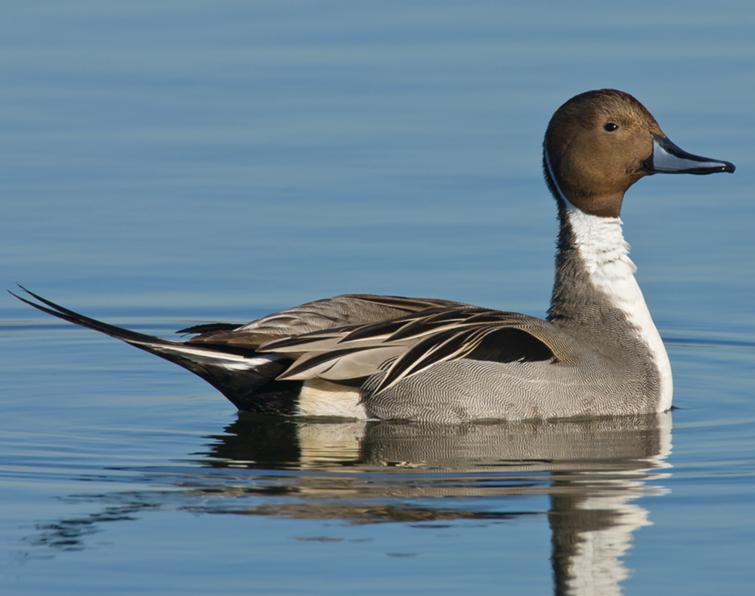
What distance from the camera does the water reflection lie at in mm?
8195

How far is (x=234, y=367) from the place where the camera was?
10.1m

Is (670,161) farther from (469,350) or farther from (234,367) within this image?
(234,367)

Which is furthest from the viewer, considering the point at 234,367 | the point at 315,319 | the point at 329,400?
the point at 315,319

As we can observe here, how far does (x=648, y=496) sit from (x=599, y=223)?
8.31ft

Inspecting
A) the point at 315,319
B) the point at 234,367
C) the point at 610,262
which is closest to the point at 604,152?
the point at 610,262

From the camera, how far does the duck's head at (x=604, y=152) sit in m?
10.8

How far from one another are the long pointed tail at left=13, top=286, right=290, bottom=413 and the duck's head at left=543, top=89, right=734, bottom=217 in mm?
2013

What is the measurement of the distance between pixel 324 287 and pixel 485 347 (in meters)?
2.41

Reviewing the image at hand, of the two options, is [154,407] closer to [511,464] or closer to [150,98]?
[511,464]

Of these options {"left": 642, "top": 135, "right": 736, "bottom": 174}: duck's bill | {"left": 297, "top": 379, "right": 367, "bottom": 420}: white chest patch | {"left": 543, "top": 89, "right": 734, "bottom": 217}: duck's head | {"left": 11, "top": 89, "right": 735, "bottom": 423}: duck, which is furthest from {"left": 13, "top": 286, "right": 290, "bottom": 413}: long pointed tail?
{"left": 642, "top": 135, "right": 736, "bottom": 174}: duck's bill

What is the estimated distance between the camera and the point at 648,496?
344 inches

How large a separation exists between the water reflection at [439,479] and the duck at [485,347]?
0.41ft

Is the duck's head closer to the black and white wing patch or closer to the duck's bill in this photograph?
the duck's bill

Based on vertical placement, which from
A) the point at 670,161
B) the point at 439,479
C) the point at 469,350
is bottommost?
the point at 439,479
